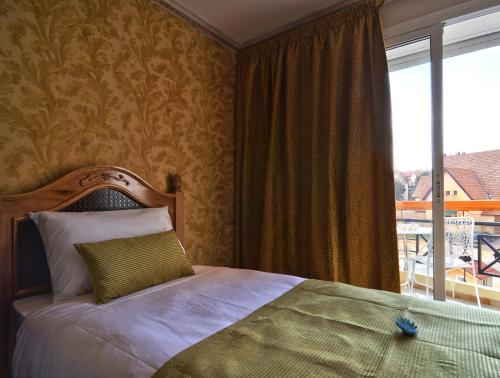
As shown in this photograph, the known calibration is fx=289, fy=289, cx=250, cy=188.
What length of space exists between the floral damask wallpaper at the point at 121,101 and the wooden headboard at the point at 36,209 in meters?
0.11

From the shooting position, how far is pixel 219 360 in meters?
0.83

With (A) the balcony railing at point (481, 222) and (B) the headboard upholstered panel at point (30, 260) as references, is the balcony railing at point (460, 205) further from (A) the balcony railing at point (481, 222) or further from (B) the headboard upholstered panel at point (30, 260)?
(B) the headboard upholstered panel at point (30, 260)

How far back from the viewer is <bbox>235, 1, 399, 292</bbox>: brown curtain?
210 cm

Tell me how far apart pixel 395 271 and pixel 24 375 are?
206 cm

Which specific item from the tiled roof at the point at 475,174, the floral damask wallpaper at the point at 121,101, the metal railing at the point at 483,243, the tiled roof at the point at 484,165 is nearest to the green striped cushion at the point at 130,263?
the floral damask wallpaper at the point at 121,101

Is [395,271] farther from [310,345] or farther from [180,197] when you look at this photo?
[180,197]

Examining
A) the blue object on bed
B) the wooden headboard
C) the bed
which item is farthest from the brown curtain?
the wooden headboard

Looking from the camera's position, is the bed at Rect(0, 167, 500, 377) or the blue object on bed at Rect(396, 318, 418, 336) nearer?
the bed at Rect(0, 167, 500, 377)

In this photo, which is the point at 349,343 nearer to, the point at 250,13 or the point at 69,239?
the point at 69,239

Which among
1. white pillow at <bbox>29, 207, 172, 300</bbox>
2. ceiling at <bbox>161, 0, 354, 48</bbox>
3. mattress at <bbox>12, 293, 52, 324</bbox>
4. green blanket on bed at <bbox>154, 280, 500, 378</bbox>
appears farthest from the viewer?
ceiling at <bbox>161, 0, 354, 48</bbox>

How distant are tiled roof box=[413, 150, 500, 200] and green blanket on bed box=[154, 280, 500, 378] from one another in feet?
3.88

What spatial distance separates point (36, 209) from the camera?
4.91 ft

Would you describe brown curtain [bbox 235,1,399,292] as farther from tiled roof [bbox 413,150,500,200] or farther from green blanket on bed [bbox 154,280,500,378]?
green blanket on bed [bbox 154,280,500,378]

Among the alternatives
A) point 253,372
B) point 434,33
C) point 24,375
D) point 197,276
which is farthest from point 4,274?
point 434,33
